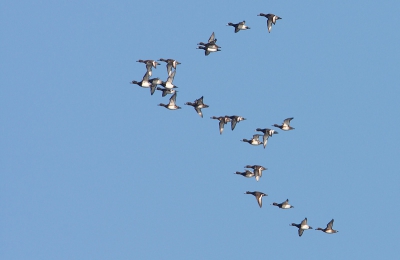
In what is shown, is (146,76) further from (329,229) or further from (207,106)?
(329,229)

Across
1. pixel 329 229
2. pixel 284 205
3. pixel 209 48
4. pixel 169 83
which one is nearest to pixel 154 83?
pixel 169 83

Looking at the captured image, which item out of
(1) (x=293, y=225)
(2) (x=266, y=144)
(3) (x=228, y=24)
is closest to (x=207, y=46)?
(3) (x=228, y=24)

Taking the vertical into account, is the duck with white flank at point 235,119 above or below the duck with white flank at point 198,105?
below

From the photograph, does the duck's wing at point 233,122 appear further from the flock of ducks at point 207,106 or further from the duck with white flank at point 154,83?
the duck with white flank at point 154,83

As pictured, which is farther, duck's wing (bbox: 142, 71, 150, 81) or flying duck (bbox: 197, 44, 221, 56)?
duck's wing (bbox: 142, 71, 150, 81)

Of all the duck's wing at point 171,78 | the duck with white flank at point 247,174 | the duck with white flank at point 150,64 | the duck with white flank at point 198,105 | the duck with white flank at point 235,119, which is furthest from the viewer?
the duck with white flank at point 150,64

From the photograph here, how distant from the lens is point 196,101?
102 meters

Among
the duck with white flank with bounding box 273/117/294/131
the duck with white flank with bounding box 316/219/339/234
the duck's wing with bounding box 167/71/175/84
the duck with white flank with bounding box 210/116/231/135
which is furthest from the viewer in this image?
the duck with white flank with bounding box 316/219/339/234

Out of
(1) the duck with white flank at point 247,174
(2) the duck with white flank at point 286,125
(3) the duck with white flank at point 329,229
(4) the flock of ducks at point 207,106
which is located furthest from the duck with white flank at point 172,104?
(3) the duck with white flank at point 329,229

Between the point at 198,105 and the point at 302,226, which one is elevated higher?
the point at 198,105

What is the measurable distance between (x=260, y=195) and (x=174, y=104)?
11.3 meters

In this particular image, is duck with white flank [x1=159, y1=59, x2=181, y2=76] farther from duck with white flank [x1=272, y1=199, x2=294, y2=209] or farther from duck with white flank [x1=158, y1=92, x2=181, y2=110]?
duck with white flank [x1=272, y1=199, x2=294, y2=209]

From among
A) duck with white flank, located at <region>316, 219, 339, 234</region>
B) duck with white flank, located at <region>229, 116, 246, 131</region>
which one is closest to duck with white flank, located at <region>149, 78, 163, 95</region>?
duck with white flank, located at <region>229, 116, 246, 131</region>

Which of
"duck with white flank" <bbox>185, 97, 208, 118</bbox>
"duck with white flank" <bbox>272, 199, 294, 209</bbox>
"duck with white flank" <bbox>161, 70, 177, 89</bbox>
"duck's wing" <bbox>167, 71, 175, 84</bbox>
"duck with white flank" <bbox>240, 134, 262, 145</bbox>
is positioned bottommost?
"duck with white flank" <bbox>272, 199, 294, 209</bbox>
